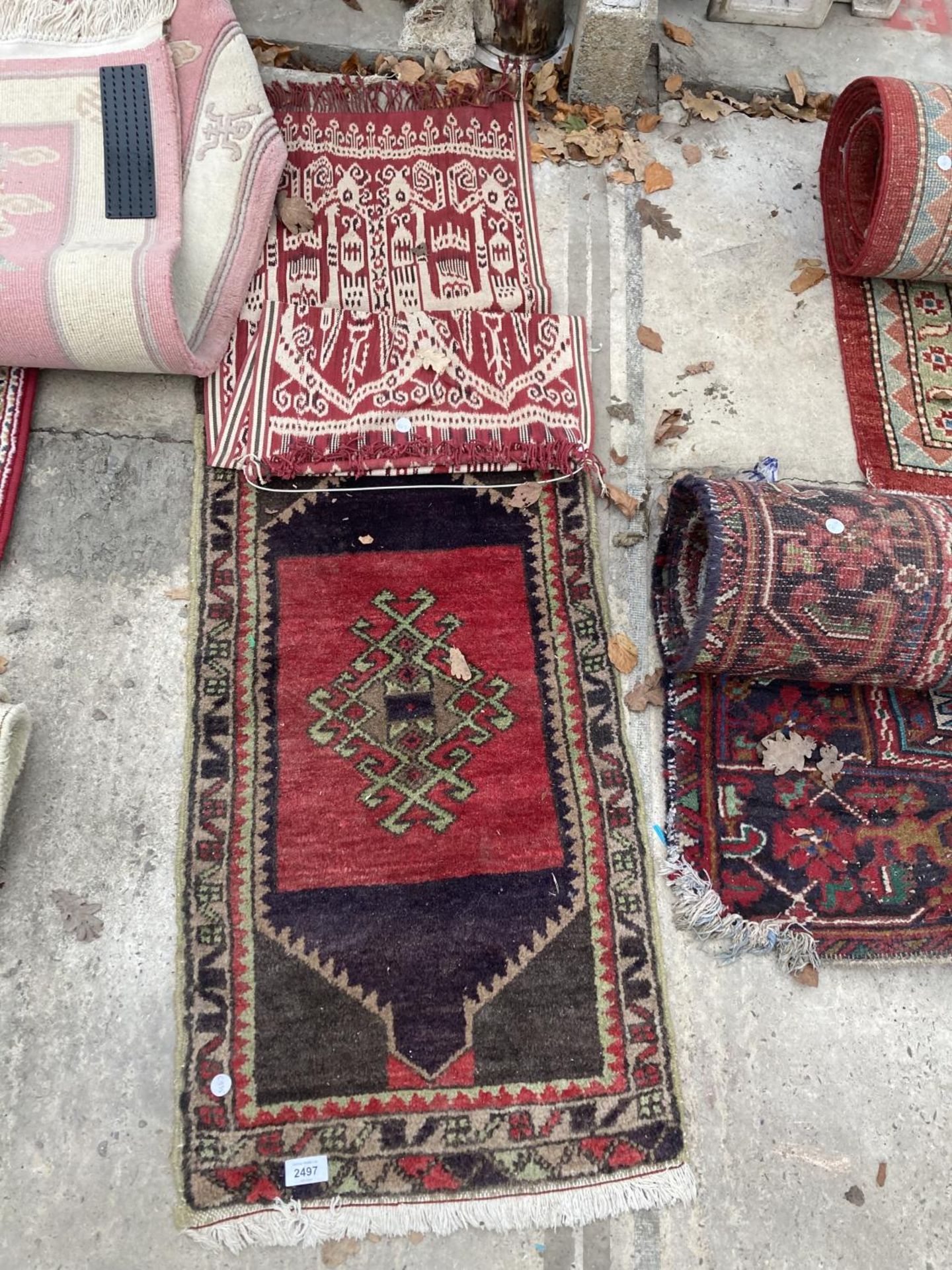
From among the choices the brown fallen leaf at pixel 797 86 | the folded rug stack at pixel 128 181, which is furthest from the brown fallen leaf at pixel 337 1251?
the brown fallen leaf at pixel 797 86

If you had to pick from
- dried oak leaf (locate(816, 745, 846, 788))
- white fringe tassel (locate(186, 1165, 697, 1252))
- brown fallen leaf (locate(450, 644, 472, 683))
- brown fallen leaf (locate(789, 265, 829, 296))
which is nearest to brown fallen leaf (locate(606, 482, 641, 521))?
brown fallen leaf (locate(450, 644, 472, 683))

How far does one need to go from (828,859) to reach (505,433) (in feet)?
4.81

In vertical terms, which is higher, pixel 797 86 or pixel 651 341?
pixel 797 86

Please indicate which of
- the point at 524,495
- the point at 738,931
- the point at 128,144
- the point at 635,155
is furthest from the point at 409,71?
the point at 738,931

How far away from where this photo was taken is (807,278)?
117 inches

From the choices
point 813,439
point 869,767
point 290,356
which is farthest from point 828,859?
point 290,356

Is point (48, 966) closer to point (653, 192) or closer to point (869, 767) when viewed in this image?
point (869, 767)

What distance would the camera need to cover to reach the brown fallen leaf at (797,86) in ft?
10.7

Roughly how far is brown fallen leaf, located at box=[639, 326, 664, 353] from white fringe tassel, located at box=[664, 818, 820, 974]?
166 centimetres

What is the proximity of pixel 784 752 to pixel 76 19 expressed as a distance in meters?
3.06

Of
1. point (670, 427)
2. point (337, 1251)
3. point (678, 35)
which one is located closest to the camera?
point (337, 1251)

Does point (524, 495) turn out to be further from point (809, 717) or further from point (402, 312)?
point (809, 717)

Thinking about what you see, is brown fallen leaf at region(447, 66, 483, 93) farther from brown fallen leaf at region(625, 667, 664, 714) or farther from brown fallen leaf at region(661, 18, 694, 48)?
brown fallen leaf at region(625, 667, 664, 714)

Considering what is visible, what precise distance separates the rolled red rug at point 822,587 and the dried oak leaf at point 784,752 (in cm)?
20
